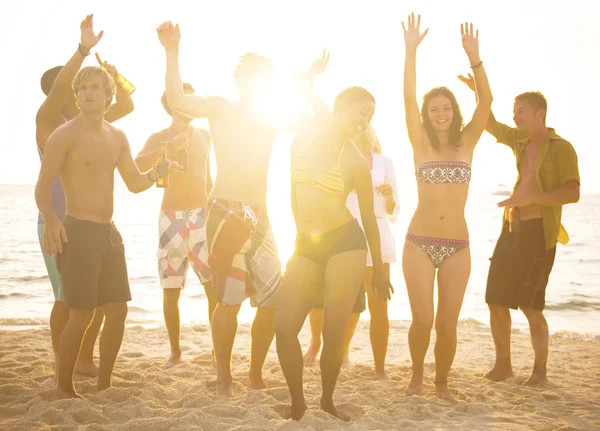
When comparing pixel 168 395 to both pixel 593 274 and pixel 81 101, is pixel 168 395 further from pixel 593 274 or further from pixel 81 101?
pixel 593 274

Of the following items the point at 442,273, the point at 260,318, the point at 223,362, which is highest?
the point at 442,273

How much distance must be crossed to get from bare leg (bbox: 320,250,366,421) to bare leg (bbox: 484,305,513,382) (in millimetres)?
2493

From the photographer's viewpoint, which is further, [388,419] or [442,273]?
[442,273]

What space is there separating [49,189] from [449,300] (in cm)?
329

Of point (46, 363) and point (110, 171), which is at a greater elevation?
point (110, 171)

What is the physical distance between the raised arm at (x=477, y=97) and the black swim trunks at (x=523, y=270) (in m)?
1.32

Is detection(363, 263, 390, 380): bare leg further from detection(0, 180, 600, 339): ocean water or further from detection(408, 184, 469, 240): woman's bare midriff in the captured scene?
detection(0, 180, 600, 339): ocean water

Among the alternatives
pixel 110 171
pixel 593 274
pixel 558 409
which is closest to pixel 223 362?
pixel 110 171

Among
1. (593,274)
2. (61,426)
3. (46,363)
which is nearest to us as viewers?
(61,426)

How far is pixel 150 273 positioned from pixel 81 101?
1321 centimetres

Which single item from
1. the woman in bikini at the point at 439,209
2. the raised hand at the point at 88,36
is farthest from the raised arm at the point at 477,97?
the raised hand at the point at 88,36

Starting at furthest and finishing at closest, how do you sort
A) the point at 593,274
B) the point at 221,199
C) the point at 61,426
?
1. the point at 593,274
2. the point at 221,199
3. the point at 61,426

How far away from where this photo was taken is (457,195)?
17.1 feet

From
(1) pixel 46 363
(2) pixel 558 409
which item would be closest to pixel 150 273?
(1) pixel 46 363
